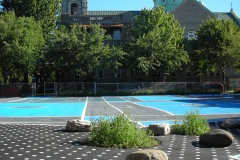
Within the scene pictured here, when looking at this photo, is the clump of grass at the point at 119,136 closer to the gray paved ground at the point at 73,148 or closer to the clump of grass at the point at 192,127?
the gray paved ground at the point at 73,148

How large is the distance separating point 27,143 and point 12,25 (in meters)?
38.5

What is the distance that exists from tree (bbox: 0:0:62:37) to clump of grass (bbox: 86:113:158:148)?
45093 mm

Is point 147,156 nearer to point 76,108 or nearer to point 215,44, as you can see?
point 76,108

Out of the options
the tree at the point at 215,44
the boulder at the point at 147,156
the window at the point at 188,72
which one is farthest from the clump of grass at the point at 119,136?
the window at the point at 188,72

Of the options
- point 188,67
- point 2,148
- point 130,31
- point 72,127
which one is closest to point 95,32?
point 130,31

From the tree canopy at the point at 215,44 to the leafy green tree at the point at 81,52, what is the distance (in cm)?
1386

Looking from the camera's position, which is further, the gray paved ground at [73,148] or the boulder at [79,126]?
the boulder at [79,126]

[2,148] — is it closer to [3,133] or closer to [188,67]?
[3,133]

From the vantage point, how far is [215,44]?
49.2m

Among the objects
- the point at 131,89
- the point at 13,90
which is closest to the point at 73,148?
the point at 131,89

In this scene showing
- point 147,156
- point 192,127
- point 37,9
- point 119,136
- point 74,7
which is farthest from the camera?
point 74,7

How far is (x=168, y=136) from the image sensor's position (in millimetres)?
10328

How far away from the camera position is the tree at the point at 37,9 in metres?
52.5

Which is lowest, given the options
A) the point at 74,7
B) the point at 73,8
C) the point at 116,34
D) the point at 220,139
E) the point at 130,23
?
the point at 220,139
